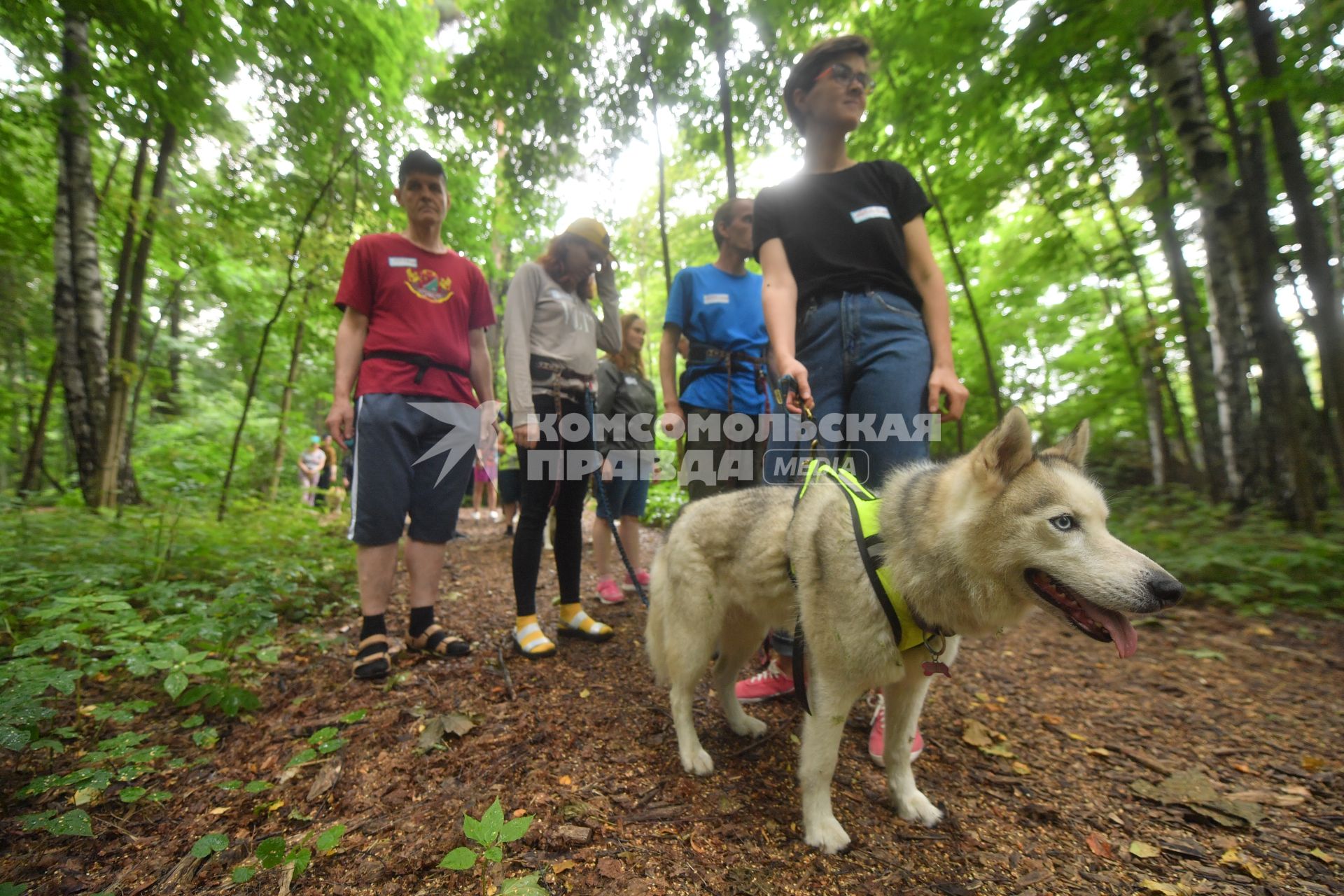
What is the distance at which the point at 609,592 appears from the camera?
432 cm

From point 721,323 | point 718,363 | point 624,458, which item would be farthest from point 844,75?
point 624,458

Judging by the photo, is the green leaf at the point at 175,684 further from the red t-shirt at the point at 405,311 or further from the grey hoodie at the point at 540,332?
the grey hoodie at the point at 540,332

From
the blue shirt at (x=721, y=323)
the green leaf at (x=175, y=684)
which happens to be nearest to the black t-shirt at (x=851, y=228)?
the blue shirt at (x=721, y=323)

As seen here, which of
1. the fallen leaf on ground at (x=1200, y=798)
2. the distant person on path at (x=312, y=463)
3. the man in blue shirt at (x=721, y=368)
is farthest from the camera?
the distant person on path at (x=312, y=463)

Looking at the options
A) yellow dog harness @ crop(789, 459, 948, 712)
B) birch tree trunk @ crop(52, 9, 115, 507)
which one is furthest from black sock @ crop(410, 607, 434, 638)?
birch tree trunk @ crop(52, 9, 115, 507)

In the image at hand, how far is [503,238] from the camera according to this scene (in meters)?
9.84

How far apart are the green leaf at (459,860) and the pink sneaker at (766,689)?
5.62 ft

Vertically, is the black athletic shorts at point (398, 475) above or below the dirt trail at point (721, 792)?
above

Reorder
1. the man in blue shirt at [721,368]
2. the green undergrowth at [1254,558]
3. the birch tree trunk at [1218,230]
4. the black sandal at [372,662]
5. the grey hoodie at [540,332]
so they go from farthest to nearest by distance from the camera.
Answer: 1. the birch tree trunk at [1218,230]
2. the green undergrowth at [1254,558]
3. the man in blue shirt at [721,368]
4. the grey hoodie at [540,332]
5. the black sandal at [372,662]

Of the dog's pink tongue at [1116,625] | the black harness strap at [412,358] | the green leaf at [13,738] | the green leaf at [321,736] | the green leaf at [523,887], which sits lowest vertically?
the green leaf at [523,887]

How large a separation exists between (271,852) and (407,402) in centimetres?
198

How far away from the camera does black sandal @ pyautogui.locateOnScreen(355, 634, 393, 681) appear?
2.59 m

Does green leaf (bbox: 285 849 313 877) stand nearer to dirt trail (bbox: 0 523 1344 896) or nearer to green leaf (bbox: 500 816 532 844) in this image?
dirt trail (bbox: 0 523 1344 896)

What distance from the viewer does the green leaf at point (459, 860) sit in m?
1.33
